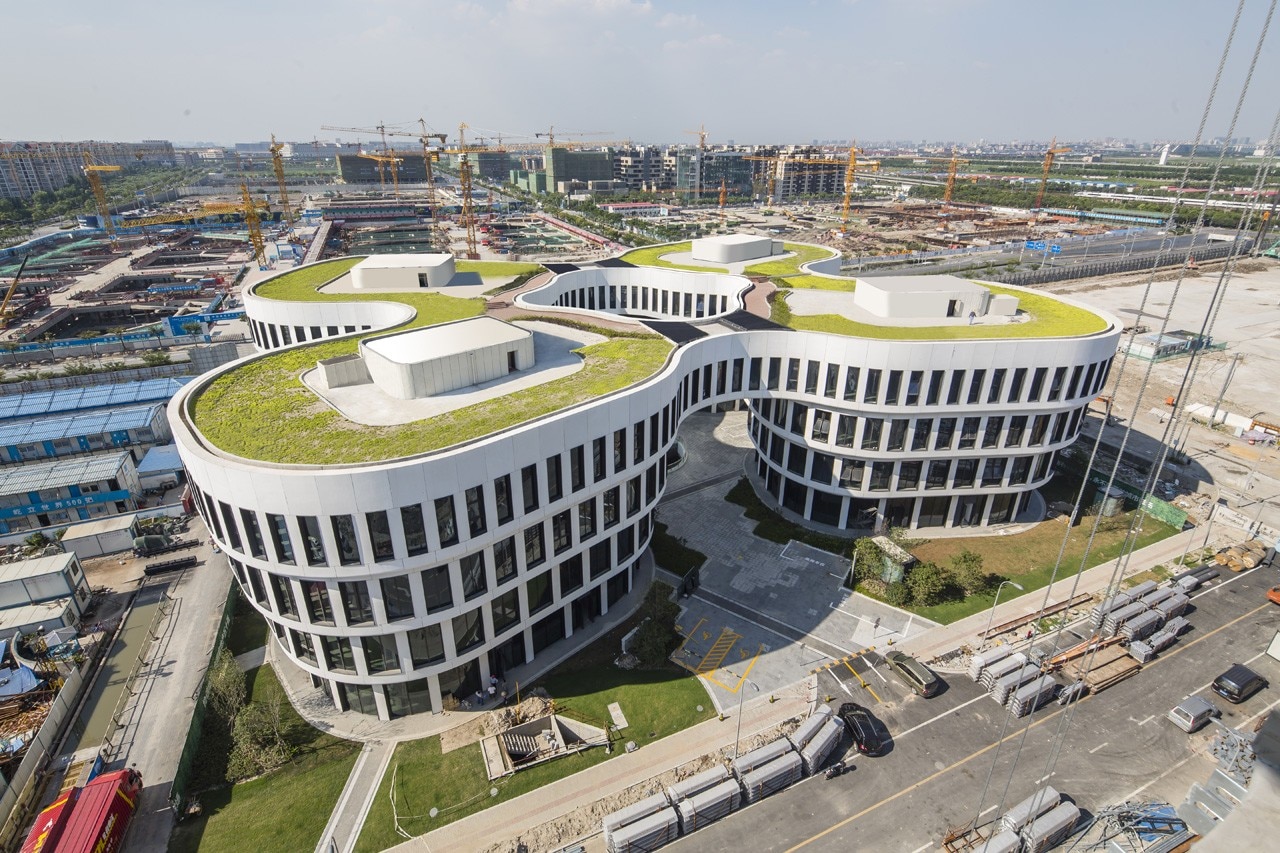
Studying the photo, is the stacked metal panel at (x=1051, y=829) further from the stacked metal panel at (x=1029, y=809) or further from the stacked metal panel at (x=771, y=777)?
the stacked metal panel at (x=771, y=777)

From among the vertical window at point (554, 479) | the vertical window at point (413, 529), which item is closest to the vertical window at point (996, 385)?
the vertical window at point (554, 479)

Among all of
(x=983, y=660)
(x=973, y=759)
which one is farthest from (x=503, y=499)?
(x=983, y=660)

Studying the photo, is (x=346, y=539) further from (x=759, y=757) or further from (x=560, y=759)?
(x=759, y=757)

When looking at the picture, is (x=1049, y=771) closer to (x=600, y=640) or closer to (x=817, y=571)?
(x=817, y=571)

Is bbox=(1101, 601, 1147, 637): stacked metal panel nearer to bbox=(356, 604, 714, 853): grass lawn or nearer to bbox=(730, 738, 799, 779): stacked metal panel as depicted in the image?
bbox=(730, 738, 799, 779): stacked metal panel

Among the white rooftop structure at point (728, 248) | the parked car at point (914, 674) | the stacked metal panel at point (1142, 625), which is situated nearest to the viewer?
the parked car at point (914, 674)

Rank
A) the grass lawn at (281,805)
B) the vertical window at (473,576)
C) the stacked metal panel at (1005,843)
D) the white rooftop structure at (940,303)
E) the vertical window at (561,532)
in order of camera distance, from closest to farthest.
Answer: the stacked metal panel at (1005,843) → the grass lawn at (281,805) → the vertical window at (473,576) → the vertical window at (561,532) → the white rooftop structure at (940,303)

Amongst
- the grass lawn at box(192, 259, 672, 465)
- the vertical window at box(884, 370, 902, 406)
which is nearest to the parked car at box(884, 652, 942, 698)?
the vertical window at box(884, 370, 902, 406)

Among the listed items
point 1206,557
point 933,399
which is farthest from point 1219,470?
point 933,399
